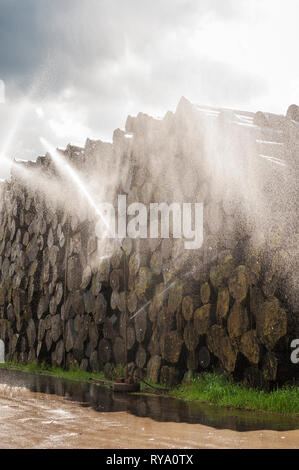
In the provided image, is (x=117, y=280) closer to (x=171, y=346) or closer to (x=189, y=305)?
(x=171, y=346)

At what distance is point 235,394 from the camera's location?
5008 millimetres

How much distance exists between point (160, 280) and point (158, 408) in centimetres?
203

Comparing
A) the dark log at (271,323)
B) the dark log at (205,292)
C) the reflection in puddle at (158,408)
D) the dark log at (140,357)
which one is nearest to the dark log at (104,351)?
the reflection in puddle at (158,408)

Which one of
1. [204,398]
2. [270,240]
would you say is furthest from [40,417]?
[270,240]

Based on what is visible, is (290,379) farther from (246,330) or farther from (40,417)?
(40,417)

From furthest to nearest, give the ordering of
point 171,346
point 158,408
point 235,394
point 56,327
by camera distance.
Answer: point 56,327 → point 171,346 → point 235,394 → point 158,408

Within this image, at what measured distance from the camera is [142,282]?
22.0ft

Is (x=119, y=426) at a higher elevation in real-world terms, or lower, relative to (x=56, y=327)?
lower

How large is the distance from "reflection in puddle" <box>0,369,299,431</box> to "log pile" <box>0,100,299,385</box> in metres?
0.55

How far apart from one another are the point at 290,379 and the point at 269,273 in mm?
933

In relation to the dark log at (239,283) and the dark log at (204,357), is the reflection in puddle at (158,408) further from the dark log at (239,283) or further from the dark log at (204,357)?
the dark log at (239,283)

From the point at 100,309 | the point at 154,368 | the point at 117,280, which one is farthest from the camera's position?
the point at 100,309

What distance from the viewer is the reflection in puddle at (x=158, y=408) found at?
3992mm

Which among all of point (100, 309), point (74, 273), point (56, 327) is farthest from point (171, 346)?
point (56, 327)
